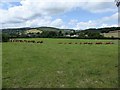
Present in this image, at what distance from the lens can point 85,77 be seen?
8.04 meters

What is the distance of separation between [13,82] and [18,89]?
37.3 inches

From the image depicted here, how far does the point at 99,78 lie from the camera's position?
25.9 ft

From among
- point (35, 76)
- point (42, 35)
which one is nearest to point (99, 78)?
point (35, 76)

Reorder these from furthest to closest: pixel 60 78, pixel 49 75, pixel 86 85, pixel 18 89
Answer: pixel 49 75, pixel 60 78, pixel 86 85, pixel 18 89

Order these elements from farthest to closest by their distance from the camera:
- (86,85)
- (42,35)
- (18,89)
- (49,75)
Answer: (42,35) → (49,75) → (86,85) → (18,89)

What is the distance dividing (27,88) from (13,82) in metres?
0.95

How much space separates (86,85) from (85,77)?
124 centimetres

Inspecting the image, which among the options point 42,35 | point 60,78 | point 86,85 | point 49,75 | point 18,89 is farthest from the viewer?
A: point 42,35

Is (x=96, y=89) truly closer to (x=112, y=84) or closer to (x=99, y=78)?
(x=112, y=84)

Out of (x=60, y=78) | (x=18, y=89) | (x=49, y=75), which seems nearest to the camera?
(x=18, y=89)

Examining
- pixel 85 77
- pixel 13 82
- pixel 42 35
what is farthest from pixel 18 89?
pixel 42 35

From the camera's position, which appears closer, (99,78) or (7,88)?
(7,88)

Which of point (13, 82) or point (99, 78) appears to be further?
point (99, 78)

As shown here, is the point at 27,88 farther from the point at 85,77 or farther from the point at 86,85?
the point at 85,77
